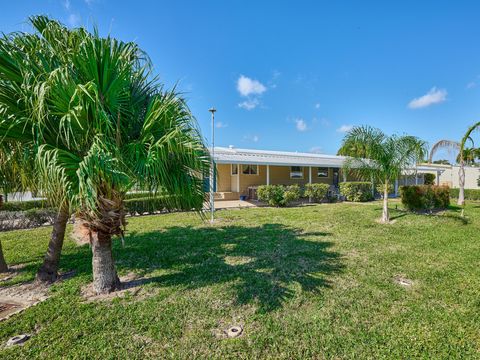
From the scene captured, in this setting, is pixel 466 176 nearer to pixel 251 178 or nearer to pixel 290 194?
pixel 290 194

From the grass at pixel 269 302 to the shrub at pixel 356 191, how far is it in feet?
33.9

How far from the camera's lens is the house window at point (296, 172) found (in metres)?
20.1

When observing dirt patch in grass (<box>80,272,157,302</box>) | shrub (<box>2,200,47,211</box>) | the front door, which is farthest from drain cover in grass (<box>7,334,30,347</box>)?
the front door

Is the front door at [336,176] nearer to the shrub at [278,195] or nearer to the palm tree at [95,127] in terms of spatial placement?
the shrub at [278,195]

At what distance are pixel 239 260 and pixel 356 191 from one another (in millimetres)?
14912

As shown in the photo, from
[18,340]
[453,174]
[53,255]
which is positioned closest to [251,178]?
[53,255]

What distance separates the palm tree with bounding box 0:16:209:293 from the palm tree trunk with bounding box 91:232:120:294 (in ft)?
0.06

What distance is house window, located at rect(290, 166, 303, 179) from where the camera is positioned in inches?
792

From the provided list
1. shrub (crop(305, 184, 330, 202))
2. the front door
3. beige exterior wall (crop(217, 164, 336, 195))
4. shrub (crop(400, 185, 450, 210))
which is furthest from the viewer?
the front door

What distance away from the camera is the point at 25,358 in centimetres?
276

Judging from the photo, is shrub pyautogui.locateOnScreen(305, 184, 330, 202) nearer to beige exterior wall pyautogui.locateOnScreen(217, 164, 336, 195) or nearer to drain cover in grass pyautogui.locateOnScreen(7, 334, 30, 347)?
beige exterior wall pyautogui.locateOnScreen(217, 164, 336, 195)

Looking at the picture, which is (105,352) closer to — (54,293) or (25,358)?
(25,358)

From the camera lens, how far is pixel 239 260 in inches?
232

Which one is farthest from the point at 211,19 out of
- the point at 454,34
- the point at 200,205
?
the point at 454,34
